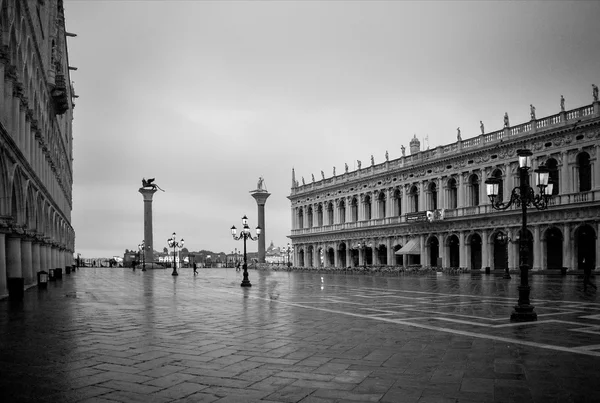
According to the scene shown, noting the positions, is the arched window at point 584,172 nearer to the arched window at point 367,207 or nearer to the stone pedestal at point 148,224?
the arched window at point 367,207

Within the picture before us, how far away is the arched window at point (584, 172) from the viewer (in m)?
41.1

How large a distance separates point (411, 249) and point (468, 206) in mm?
8138

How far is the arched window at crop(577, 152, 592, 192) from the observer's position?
41.1 meters

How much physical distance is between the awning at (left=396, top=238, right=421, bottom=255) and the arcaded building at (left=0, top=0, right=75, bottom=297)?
33745mm

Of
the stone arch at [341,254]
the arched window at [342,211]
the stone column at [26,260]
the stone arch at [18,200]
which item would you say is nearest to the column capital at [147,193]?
the arched window at [342,211]

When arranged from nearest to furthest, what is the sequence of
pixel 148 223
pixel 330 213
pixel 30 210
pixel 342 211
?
pixel 30 210, pixel 342 211, pixel 330 213, pixel 148 223

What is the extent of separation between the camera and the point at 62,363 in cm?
781

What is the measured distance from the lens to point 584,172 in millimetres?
41562

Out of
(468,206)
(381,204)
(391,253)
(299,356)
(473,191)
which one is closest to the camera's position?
(299,356)

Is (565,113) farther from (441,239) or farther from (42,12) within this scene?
(42,12)

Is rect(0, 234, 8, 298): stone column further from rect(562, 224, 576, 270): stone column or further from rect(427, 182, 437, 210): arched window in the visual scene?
rect(427, 182, 437, 210): arched window

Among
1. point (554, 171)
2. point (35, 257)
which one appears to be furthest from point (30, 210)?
point (554, 171)

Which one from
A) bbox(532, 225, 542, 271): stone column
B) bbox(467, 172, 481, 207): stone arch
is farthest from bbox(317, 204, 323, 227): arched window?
bbox(532, 225, 542, 271): stone column

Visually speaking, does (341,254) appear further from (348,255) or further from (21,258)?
(21,258)
